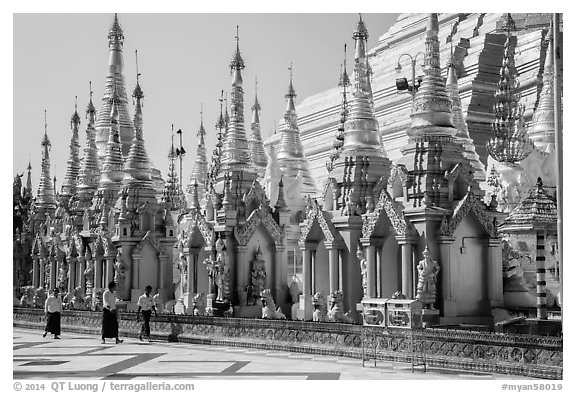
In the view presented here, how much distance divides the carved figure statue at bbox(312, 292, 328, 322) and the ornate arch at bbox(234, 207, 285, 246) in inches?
154

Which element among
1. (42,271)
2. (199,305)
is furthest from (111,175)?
(199,305)

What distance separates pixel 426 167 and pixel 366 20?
7795 mm

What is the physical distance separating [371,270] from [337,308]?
104 cm

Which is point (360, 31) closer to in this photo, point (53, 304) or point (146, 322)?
point (146, 322)

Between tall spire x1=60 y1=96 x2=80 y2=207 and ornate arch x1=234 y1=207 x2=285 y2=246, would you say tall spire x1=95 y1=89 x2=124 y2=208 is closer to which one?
tall spire x1=60 y1=96 x2=80 y2=207

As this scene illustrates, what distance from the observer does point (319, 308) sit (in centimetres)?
1873

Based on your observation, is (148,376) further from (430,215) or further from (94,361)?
(430,215)

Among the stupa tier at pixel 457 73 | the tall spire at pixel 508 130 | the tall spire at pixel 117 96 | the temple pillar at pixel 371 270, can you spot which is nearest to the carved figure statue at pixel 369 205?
the temple pillar at pixel 371 270

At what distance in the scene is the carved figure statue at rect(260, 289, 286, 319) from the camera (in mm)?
21125

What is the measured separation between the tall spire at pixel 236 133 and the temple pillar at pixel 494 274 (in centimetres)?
762

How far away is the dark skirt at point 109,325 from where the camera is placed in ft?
67.1

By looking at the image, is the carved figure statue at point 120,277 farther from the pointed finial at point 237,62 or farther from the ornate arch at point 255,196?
the pointed finial at point 237,62

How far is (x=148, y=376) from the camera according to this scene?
46.5ft

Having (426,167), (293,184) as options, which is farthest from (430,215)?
(293,184)
